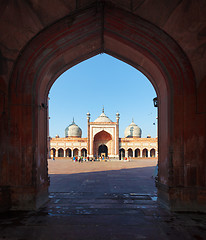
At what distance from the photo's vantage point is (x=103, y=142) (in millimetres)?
40312

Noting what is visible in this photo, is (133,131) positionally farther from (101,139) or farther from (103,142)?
(101,139)

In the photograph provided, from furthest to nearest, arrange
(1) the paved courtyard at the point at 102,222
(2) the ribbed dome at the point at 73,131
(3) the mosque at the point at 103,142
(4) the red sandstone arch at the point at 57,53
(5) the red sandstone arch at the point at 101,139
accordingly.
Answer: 1. (2) the ribbed dome at the point at 73,131
2. (5) the red sandstone arch at the point at 101,139
3. (3) the mosque at the point at 103,142
4. (4) the red sandstone arch at the point at 57,53
5. (1) the paved courtyard at the point at 102,222

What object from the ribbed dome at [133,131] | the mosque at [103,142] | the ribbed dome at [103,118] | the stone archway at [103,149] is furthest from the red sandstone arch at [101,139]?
the ribbed dome at [133,131]

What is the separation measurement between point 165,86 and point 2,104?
4.81m

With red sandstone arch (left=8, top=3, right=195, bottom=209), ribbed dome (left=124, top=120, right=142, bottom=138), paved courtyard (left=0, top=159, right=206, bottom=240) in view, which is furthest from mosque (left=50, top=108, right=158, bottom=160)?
red sandstone arch (left=8, top=3, right=195, bottom=209)

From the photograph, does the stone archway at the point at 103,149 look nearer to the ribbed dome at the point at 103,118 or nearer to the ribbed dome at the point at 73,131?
the ribbed dome at the point at 103,118

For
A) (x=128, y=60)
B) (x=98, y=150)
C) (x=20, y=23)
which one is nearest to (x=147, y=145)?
(x=98, y=150)

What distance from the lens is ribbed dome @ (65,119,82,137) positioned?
4653 centimetres

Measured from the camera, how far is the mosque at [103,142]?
38281 millimetres

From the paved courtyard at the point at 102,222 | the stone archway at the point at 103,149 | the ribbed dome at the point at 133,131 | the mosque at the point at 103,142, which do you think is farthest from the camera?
the ribbed dome at the point at 133,131

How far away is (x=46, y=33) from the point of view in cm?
523

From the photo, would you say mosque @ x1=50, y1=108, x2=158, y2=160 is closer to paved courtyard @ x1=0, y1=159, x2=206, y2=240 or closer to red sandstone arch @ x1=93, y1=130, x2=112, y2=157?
red sandstone arch @ x1=93, y1=130, x2=112, y2=157

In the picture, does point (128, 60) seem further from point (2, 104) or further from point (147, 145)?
point (147, 145)

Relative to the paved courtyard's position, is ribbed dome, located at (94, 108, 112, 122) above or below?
above
